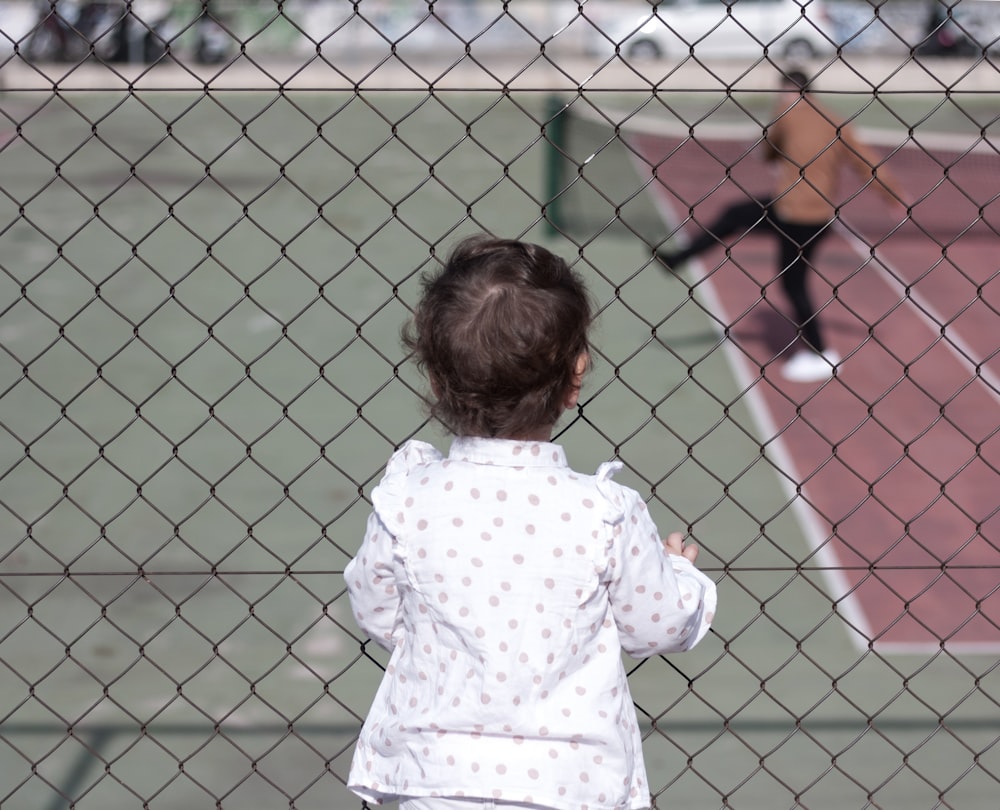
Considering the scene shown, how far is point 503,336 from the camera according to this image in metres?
1.69

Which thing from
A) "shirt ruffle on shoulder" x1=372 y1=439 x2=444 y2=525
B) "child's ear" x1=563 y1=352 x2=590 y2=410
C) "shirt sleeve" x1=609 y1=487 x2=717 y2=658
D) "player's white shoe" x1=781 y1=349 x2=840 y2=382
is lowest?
"player's white shoe" x1=781 y1=349 x2=840 y2=382

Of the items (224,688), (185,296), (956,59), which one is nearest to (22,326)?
(185,296)

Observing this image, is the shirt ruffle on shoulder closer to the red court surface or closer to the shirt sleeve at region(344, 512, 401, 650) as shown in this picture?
the shirt sleeve at region(344, 512, 401, 650)

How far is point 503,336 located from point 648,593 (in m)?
0.40

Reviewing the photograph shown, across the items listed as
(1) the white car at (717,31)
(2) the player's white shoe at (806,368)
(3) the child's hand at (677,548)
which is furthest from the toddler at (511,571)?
(1) the white car at (717,31)

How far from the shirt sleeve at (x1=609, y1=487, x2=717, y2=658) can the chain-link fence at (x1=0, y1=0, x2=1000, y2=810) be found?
572mm

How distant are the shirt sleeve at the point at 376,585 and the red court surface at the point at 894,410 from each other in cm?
93

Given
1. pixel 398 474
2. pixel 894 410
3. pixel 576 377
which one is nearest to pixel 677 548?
pixel 576 377

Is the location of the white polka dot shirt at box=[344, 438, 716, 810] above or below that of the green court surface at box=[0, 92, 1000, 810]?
above

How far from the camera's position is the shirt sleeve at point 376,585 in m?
1.74

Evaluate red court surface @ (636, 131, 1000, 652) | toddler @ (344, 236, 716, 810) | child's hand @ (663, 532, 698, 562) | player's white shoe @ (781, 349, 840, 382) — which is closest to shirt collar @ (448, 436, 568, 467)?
toddler @ (344, 236, 716, 810)

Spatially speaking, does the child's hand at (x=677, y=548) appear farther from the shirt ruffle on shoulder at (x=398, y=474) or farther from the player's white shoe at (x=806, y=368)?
the player's white shoe at (x=806, y=368)

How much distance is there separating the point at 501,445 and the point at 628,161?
1168cm

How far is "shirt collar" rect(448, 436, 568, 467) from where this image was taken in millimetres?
1728
